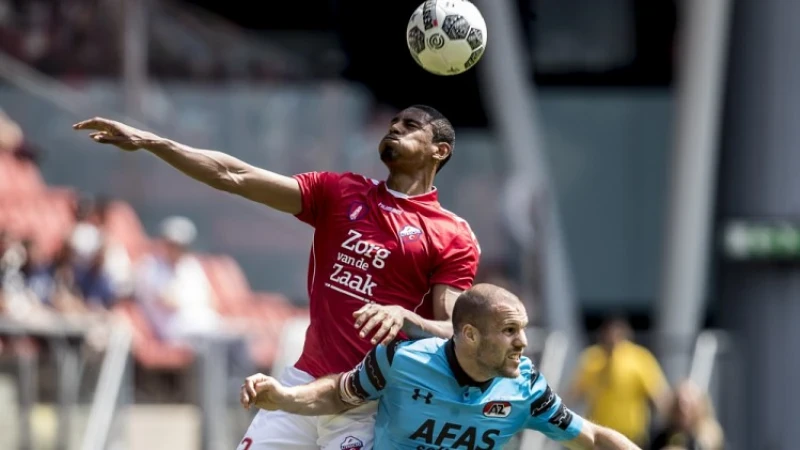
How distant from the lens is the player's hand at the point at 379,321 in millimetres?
6852

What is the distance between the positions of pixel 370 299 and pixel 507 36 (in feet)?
45.8

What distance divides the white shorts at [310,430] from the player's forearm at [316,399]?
0.25 metres

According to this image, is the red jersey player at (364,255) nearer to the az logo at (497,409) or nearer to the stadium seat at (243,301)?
the az logo at (497,409)

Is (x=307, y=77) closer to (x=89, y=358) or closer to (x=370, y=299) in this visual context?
(x=89, y=358)

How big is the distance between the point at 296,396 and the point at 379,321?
52 cm

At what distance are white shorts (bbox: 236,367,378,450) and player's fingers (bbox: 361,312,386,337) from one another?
76 centimetres

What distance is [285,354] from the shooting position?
12969 millimetres

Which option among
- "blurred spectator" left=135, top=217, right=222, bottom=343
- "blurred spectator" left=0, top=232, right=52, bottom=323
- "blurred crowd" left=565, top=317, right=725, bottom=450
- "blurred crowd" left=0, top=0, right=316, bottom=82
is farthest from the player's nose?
"blurred crowd" left=0, top=0, right=316, bottom=82

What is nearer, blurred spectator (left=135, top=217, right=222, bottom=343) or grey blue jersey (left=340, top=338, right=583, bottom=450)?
grey blue jersey (left=340, top=338, right=583, bottom=450)

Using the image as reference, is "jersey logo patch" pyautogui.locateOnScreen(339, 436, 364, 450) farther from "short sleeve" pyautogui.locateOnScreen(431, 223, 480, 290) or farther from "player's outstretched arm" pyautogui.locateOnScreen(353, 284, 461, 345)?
"short sleeve" pyautogui.locateOnScreen(431, 223, 480, 290)

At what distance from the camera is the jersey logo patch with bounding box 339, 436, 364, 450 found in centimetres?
752

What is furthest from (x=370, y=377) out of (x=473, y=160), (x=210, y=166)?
(x=473, y=160)

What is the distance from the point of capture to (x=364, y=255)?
757cm

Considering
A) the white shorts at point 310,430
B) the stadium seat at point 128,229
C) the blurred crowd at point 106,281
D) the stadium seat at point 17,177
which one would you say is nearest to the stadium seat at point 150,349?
the blurred crowd at point 106,281
